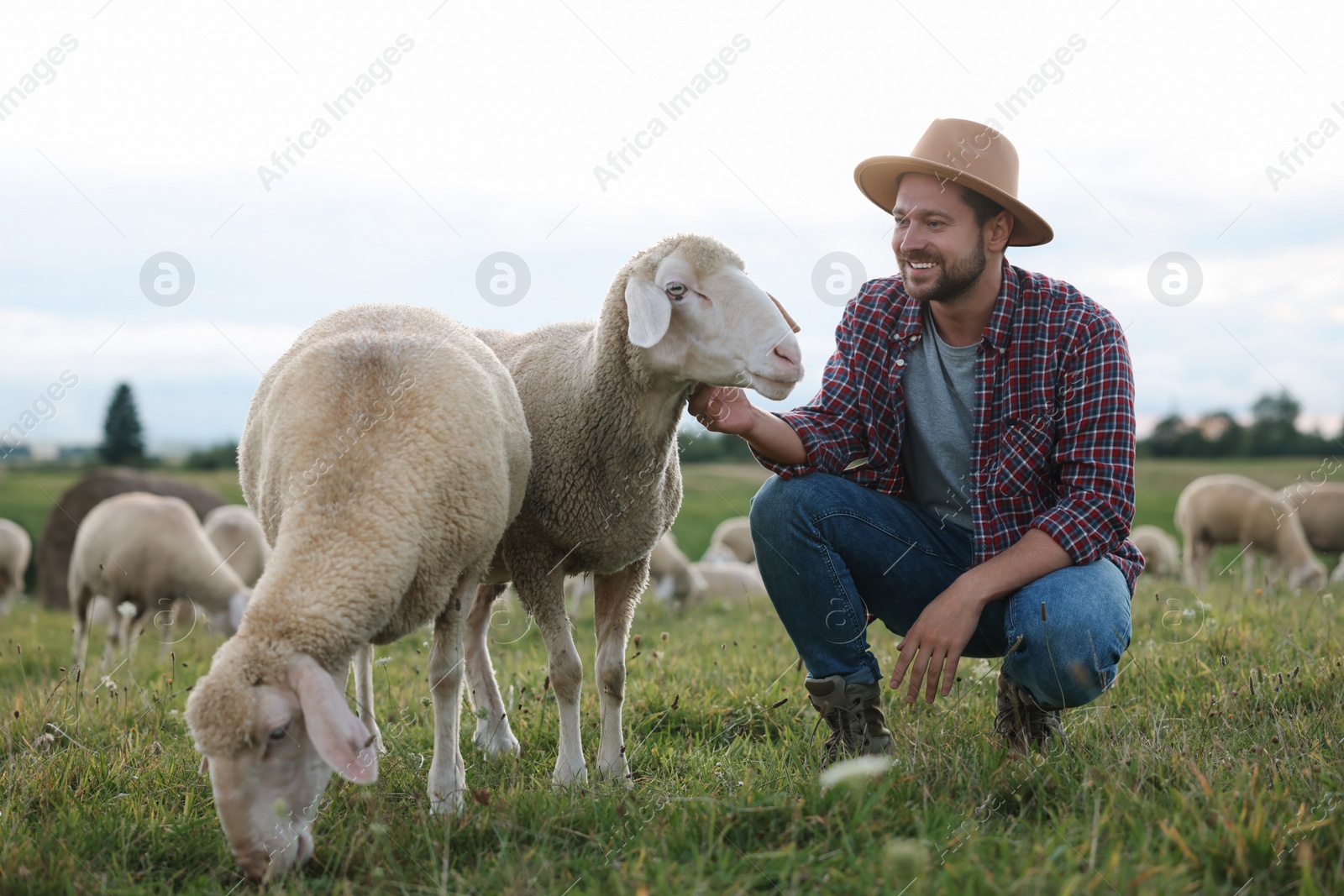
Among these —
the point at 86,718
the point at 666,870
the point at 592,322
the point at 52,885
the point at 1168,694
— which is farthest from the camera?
the point at 592,322

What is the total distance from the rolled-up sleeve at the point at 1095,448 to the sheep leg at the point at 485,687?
2039mm

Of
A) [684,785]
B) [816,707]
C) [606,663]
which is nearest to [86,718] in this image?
[606,663]

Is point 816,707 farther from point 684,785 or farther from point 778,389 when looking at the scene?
point 778,389

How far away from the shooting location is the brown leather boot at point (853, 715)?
309 centimetres

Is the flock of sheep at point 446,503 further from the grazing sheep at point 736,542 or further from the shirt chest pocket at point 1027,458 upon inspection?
the grazing sheep at point 736,542

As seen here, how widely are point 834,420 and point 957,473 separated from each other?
0.46m

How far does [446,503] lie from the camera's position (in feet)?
9.12

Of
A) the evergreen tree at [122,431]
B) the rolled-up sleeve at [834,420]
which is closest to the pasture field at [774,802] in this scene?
the rolled-up sleeve at [834,420]

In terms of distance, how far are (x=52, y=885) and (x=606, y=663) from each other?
68.4 inches

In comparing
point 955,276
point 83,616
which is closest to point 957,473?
point 955,276

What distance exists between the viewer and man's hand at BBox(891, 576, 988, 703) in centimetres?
285

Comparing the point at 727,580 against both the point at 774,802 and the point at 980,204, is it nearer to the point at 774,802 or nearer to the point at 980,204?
the point at 980,204

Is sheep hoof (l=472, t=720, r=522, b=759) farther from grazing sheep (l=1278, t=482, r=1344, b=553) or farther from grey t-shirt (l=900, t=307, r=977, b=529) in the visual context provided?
grazing sheep (l=1278, t=482, r=1344, b=553)

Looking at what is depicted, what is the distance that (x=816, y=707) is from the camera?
325cm
